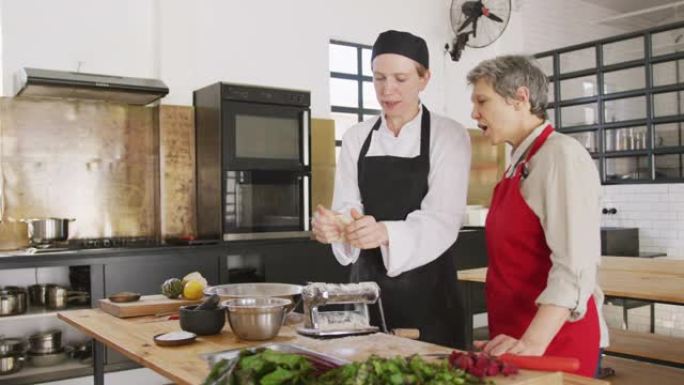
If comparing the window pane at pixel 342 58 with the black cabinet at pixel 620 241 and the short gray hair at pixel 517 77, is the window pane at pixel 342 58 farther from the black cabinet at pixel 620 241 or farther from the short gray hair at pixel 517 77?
the short gray hair at pixel 517 77

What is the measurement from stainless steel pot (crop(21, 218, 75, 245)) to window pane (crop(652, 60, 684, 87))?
6415mm

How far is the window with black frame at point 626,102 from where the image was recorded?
7.40 meters

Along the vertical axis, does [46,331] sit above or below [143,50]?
below

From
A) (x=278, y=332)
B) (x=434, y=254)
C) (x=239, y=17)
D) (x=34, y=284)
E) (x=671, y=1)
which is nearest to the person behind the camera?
(x=278, y=332)

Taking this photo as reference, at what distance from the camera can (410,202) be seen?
7.93 ft

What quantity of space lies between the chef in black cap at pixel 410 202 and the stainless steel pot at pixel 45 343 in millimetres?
2976

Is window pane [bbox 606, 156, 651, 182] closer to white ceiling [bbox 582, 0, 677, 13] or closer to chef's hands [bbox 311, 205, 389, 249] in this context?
white ceiling [bbox 582, 0, 677, 13]

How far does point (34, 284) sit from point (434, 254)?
3.67 metres

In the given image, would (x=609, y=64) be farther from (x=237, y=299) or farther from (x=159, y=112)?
(x=237, y=299)

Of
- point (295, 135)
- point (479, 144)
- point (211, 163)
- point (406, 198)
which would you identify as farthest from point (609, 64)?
point (406, 198)

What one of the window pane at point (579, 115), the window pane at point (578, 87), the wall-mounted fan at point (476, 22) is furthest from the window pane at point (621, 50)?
the wall-mounted fan at point (476, 22)

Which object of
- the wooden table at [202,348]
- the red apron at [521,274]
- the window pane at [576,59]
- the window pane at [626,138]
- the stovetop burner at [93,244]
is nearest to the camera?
the wooden table at [202,348]

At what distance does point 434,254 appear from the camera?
2.30 metres

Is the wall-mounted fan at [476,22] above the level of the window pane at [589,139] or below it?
above
